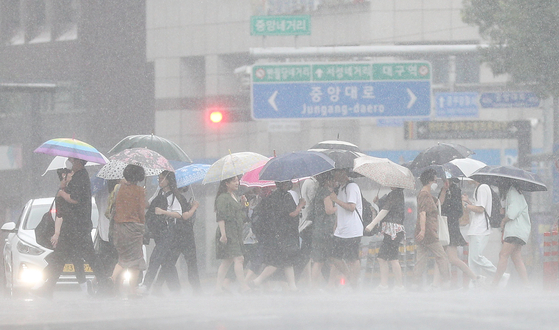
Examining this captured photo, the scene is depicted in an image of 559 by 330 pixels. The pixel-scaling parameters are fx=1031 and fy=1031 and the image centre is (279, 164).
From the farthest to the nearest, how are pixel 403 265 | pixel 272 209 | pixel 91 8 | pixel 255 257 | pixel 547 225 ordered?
pixel 91 8 < pixel 547 225 < pixel 403 265 < pixel 255 257 < pixel 272 209

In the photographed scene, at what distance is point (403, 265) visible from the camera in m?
16.0

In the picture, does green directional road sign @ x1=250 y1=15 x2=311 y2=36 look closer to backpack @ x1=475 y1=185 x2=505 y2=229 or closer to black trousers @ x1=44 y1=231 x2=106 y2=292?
backpack @ x1=475 y1=185 x2=505 y2=229

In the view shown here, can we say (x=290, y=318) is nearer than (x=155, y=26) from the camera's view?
Yes

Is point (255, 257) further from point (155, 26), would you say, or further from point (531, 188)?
point (155, 26)

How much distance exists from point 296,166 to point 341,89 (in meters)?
10.6

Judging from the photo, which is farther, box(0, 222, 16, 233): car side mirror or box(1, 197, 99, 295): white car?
box(1, 197, 99, 295): white car

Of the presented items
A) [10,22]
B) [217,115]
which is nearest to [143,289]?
[217,115]

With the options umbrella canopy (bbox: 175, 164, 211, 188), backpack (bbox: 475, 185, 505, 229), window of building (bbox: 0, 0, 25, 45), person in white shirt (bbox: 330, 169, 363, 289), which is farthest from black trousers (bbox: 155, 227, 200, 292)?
window of building (bbox: 0, 0, 25, 45)

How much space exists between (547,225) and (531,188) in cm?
637

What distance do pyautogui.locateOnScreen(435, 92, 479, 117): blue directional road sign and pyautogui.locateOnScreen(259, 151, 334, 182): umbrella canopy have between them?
16245mm

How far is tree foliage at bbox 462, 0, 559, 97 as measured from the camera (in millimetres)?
16938

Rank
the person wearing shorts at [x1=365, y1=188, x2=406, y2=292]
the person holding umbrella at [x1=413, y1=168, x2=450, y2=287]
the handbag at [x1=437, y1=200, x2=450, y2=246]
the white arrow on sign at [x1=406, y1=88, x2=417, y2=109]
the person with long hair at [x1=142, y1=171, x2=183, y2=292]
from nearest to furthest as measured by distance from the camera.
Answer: the person with long hair at [x1=142, y1=171, x2=183, y2=292], the person holding umbrella at [x1=413, y1=168, x2=450, y2=287], the person wearing shorts at [x1=365, y1=188, x2=406, y2=292], the handbag at [x1=437, y1=200, x2=450, y2=246], the white arrow on sign at [x1=406, y1=88, x2=417, y2=109]

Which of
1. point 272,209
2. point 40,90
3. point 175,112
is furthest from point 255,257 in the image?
point 175,112

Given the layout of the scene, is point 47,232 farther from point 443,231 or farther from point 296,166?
point 443,231
